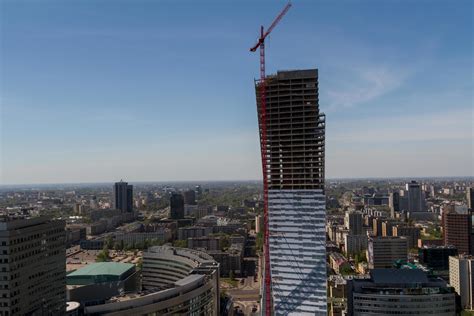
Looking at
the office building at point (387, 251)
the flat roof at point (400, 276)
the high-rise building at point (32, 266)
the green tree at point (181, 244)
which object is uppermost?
the high-rise building at point (32, 266)

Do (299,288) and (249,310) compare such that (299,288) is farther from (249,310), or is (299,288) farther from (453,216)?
(453,216)

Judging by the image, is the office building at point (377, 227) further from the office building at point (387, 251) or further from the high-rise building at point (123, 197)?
the high-rise building at point (123, 197)

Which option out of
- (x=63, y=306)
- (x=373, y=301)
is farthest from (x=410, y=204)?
(x=63, y=306)

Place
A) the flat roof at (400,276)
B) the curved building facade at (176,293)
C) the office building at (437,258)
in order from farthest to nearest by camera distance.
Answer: the office building at (437,258) < the flat roof at (400,276) < the curved building facade at (176,293)

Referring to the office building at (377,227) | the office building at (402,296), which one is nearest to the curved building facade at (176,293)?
the office building at (402,296)

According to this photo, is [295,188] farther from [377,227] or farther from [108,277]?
[377,227]

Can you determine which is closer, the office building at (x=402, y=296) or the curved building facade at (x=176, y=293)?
the curved building facade at (x=176, y=293)

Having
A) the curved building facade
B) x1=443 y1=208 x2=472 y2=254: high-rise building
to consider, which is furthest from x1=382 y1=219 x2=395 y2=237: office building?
the curved building facade
